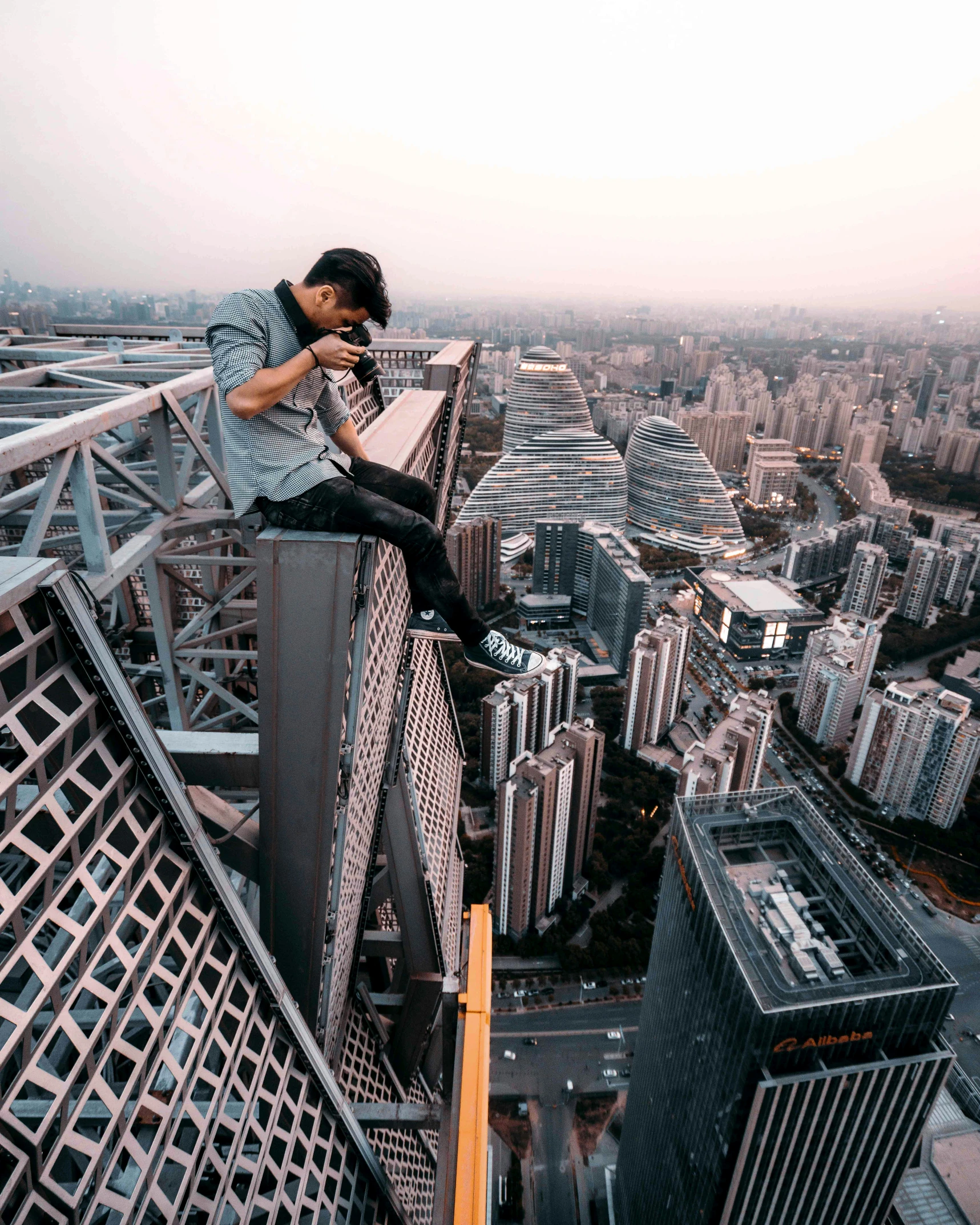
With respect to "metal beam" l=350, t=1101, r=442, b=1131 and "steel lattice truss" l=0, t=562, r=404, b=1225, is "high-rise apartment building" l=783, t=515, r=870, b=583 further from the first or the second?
"steel lattice truss" l=0, t=562, r=404, b=1225

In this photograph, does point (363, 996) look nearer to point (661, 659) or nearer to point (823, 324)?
point (661, 659)

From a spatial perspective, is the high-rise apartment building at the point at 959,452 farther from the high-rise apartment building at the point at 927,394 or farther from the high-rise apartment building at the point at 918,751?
the high-rise apartment building at the point at 918,751

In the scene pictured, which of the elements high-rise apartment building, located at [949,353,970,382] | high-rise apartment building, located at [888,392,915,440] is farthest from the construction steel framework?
high-rise apartment building, located at [949,353,970,382]

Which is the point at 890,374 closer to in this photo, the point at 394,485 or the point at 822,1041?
the point at 822,1041

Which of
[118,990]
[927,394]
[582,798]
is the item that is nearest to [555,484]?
[582,798]

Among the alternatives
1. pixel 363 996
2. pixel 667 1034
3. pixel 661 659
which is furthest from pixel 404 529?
pixel 661 659

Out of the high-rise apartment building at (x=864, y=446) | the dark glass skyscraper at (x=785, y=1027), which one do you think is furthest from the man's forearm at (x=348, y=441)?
the high-rise apartment building at (x=864, y=446)
